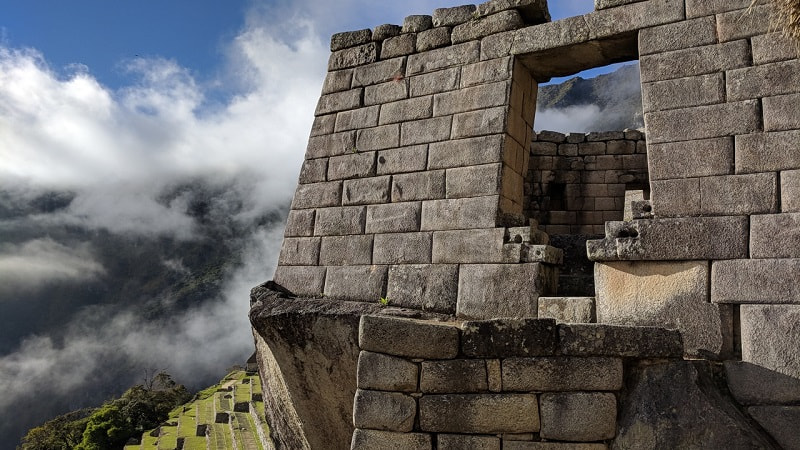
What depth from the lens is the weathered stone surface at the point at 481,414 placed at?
12.3 feet

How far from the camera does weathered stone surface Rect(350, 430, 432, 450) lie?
151 inches

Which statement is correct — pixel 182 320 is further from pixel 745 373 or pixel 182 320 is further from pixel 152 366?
pixel 745 373

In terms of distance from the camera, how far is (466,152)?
5918 millimetres

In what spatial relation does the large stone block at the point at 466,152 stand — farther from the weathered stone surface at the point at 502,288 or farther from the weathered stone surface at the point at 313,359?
the weathered stone surface at the point at 313,359

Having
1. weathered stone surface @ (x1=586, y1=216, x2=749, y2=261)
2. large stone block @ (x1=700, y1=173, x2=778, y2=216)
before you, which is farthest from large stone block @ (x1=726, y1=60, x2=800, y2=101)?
weathered stone surface @ (x1=586, y1=216, x2=749, y2=261)

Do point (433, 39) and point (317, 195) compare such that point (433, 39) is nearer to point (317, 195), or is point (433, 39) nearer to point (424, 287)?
point (317, 195)

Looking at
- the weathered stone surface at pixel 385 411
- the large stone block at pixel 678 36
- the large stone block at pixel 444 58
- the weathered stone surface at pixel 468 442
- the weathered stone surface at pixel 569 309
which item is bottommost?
the weathered stone surface at pixel 468 442

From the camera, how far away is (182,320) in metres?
124

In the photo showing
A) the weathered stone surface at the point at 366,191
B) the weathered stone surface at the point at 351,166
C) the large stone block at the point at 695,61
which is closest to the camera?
the large stone block at the point at 695,61

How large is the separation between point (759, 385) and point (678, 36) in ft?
9.72

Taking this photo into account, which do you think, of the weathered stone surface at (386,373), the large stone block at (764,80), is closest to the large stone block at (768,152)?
the large stone block at (764,80)

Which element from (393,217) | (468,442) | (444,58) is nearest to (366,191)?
(393,217)

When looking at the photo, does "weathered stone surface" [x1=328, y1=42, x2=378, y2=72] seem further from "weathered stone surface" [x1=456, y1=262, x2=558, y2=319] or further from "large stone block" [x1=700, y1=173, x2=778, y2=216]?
"large stone block" [x1=700, y1=173, x2=778, y2=216]

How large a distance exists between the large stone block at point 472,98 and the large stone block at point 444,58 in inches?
14.0
